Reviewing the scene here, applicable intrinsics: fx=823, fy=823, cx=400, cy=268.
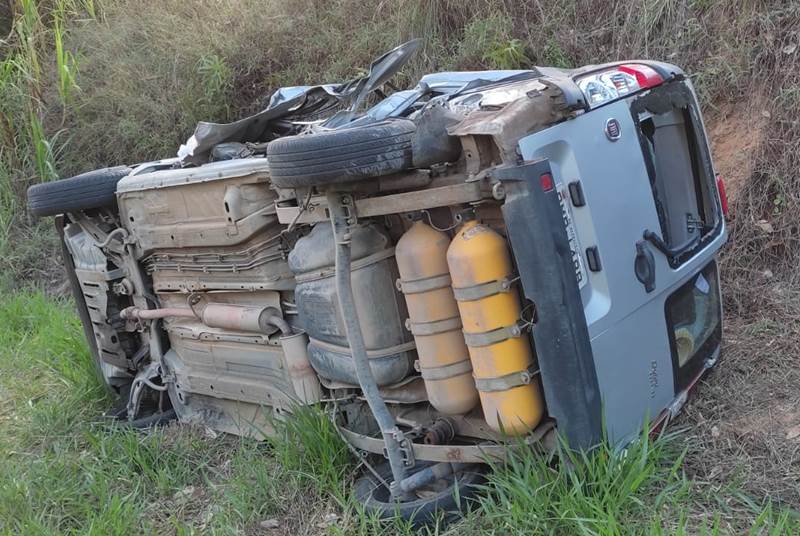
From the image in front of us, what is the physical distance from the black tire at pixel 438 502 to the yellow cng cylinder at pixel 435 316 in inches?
11.1

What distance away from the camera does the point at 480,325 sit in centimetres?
263

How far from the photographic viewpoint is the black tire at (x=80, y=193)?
407cm

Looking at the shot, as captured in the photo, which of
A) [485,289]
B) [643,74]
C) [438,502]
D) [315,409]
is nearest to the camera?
[485,289]

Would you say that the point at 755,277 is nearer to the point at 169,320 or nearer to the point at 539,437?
the point at 539,437

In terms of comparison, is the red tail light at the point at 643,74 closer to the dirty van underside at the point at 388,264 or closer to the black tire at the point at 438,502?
the dirty van underside at the point at 388,264

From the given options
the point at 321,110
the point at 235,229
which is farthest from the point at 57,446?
the point at 321,110

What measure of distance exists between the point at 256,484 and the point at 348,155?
4.91 ft

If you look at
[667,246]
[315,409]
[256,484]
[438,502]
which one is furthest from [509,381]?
[256,484]

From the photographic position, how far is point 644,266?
2.89 meters

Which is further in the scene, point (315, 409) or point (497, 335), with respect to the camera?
point (315, 409)

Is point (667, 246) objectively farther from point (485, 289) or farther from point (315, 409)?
point (315, 409)

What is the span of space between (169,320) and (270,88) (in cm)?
373

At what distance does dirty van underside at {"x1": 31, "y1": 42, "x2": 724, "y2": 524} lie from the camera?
2.62 metres

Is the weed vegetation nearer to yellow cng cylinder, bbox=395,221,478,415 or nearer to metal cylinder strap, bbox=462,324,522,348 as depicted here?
yellow cng cylinder, bbox=395,221,478,415
